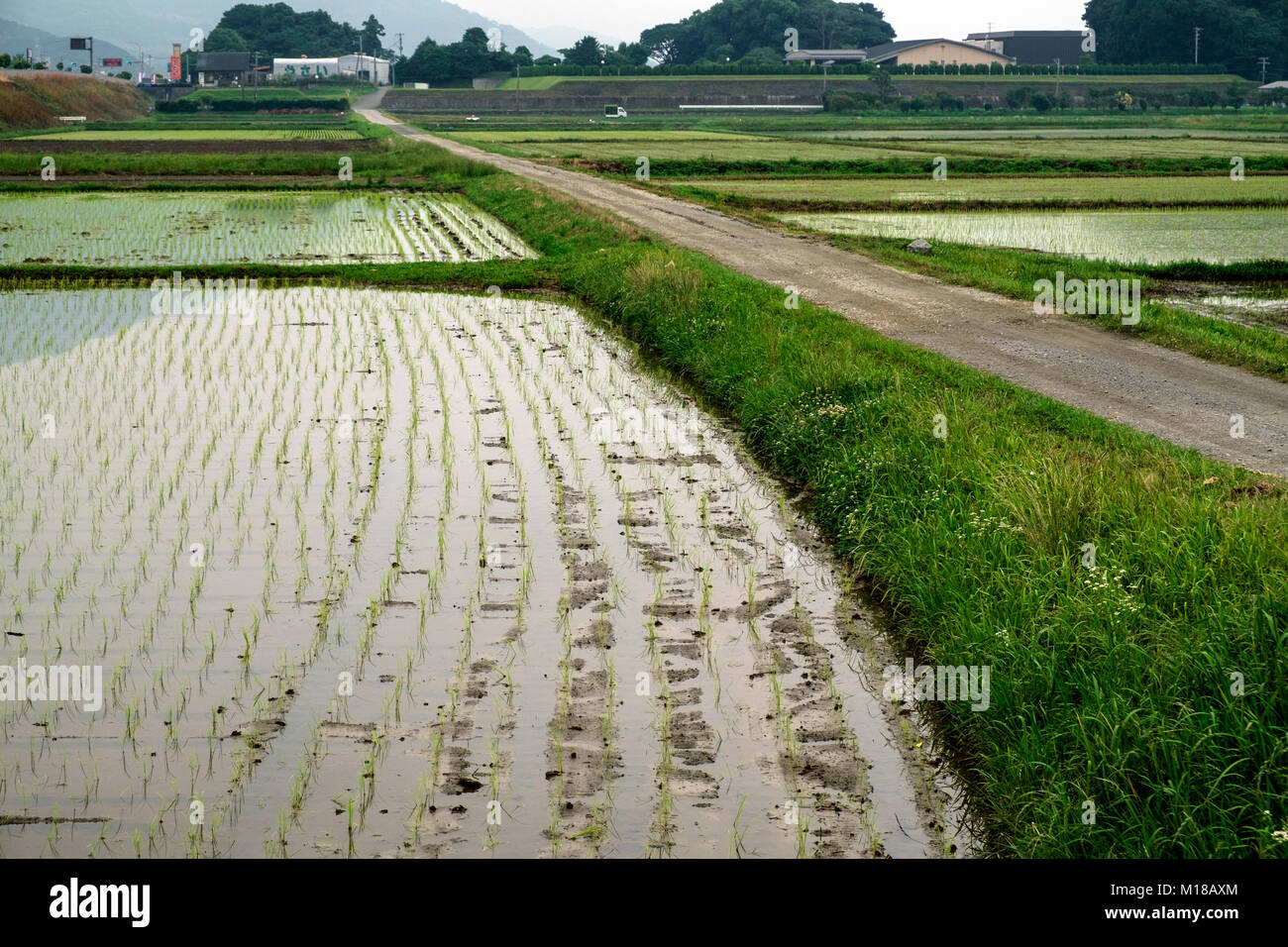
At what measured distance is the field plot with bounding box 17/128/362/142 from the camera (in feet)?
169

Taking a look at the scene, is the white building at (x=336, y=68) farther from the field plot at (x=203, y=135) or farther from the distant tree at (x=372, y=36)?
the field plot at (x=203, y=135)

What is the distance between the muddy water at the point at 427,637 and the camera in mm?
4605

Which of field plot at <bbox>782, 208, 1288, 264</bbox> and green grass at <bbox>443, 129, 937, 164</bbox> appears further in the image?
green grass at <bbox>443, 129, 937, 164</bbox>

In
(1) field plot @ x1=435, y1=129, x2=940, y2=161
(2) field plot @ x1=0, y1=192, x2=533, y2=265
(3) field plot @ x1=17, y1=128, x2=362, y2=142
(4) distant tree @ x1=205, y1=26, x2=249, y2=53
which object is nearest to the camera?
(2) field plot @ x1=0, y1=192, x2=533, y2=265

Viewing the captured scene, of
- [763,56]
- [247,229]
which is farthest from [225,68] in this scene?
[247,229]

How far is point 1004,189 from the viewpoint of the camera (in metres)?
31.2

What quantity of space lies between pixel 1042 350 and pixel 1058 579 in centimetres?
732

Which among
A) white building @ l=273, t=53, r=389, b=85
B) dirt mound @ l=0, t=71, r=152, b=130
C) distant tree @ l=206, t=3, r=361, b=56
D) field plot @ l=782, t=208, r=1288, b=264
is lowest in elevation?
field plot @ l=782, t=208, r=1288, b=264

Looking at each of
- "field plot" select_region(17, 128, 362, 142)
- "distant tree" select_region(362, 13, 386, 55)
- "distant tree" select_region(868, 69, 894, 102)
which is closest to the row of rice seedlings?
"field plot" select_region(17, 128, 362, 142)

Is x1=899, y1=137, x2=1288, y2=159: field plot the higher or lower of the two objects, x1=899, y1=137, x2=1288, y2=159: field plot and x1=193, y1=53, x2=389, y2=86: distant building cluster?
the lower

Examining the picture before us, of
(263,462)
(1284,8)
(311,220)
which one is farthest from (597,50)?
(263,462)

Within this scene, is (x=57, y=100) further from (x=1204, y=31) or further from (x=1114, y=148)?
(x=1204, y=31)

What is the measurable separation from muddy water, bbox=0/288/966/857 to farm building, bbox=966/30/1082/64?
118 m

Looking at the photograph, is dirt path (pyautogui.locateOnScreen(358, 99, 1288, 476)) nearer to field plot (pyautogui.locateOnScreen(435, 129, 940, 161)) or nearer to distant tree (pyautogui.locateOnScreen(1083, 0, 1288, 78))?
field plot (pyautogui.locateOnScreen(435, 129, 940, 161))
